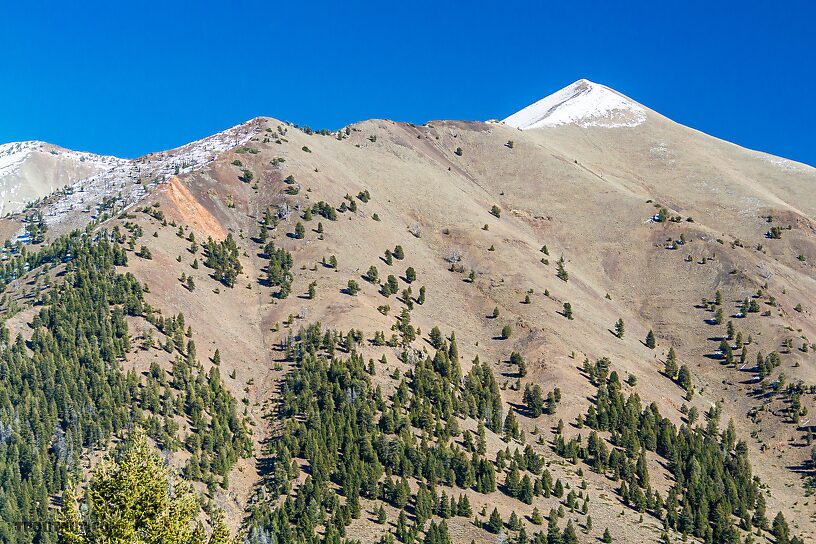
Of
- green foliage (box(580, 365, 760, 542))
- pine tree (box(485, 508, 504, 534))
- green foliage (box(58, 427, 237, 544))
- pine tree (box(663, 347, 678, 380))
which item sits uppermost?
pine tree (box(663, 347, 678, 380))

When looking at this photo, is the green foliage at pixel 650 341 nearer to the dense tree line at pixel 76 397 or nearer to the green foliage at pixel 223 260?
the green foliage at pixel 223 260

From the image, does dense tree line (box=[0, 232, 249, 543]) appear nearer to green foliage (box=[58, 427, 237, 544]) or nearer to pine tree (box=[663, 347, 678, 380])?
green foliage (box=[58, 427, 237, 544])

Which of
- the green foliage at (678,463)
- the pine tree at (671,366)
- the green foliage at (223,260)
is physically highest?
the green foliage at (223,260)

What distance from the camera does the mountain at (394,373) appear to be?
366 feet

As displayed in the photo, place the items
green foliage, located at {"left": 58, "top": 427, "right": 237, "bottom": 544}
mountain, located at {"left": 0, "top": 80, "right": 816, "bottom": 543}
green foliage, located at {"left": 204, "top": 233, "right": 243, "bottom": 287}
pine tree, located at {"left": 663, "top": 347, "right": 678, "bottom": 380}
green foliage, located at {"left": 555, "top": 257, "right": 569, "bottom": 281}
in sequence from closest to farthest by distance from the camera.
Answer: green foliage, located at {"left": 58, "top": 427, "right": 237, "bottom": 544} < mountain, located at {"left": 0, "top": 80, "right": 816, "bottom": 543} < pine tree, located at {"left": 663, "top": 347, "right": 678, "bottom": 380} < green foliage, located at {"left": 204, "top": 233, "right": 243, "bottom": 287} < green foliage, located at {"left": 555, "top": 257, "right": 569, "bottom": 281}

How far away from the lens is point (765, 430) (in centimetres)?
14675

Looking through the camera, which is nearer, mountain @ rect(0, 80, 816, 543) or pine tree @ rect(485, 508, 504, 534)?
pine tree @ rect(485, 508, 504, 534)

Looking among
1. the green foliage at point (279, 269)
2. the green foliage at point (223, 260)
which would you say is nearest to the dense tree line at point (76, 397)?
the green foliage at point (223, 260)

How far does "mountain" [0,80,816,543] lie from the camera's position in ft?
366

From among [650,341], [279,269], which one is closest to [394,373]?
[279,269]

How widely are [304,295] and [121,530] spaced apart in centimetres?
13588

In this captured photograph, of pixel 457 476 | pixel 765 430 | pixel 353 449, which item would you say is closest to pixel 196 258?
pixel 353 449

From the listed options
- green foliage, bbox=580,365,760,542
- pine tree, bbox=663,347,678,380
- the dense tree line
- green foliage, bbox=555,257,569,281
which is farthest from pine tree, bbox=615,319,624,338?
the dense tree line

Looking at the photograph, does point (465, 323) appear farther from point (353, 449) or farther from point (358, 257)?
point (353, 449)
